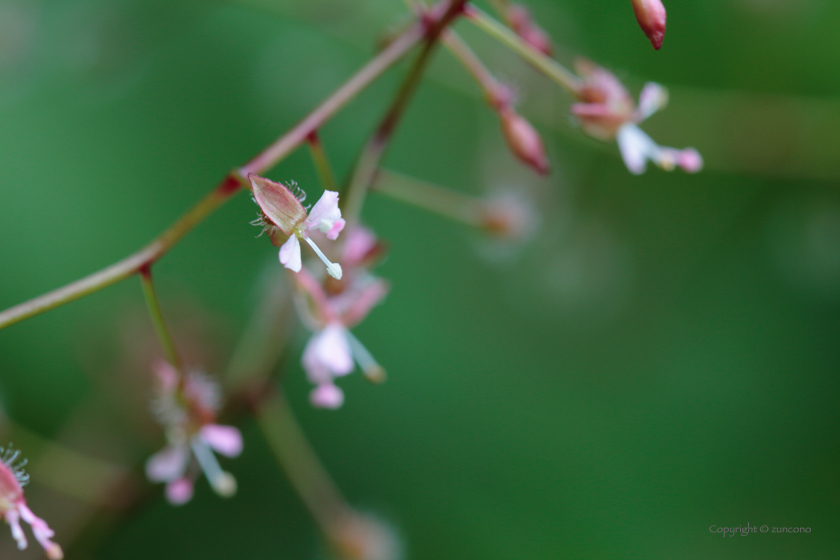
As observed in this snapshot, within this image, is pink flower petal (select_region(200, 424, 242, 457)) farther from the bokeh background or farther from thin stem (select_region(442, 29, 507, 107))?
the bokeh background

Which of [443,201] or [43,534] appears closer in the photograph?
[43,534]

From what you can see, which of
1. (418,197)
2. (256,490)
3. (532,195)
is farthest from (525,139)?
(256,490)

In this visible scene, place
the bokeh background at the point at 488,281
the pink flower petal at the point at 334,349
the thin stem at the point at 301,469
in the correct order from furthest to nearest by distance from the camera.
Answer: the bokeh background at the point at 488,281
the thin stem at the point at 301,469
the pink flower petal at the point at 334,349

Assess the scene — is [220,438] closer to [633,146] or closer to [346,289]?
[346,289]

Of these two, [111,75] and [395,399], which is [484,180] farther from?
[111,75]

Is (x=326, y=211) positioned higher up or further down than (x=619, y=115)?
further down

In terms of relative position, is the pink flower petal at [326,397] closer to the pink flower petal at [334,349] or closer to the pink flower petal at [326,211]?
→ the pink flower petal at [334,349]

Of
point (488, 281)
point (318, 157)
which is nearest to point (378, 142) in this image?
point (318, 157)

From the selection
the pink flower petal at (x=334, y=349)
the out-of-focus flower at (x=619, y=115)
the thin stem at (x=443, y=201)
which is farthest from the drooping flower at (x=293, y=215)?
the thin stem at (x=443, y=201)
